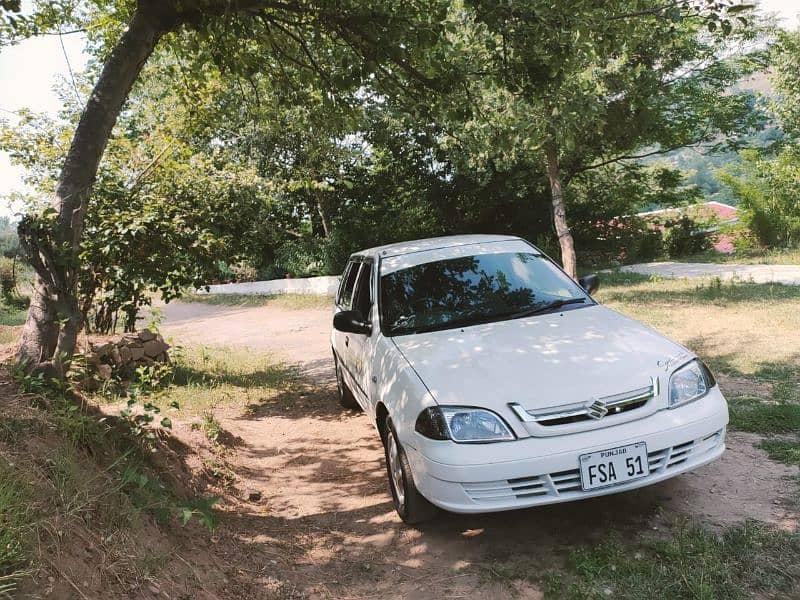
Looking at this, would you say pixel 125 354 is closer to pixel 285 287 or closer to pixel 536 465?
pixel 536 465

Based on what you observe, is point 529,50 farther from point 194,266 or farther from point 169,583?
point 169,583

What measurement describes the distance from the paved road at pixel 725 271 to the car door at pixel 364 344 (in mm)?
10304

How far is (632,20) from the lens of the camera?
273 inches

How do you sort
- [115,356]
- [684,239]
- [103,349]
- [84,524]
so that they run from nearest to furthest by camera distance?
[84,524], [103,349], [115,356], [684,239]

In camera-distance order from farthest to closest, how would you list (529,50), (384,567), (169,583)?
(529,50)
(384,567)
(169,583)

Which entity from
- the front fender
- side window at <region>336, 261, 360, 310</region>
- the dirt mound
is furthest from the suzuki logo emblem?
side window at <region>336, 261, 360, 310</region>

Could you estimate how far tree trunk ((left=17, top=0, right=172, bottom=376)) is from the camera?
210 inches

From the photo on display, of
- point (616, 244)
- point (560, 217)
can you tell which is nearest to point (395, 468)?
point (560, 217)

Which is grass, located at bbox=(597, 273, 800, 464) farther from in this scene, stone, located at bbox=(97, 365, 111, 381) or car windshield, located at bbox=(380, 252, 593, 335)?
stone, located at bbox=(97, 365, 111, 381)

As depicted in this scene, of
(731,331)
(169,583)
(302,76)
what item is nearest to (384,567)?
(169,583)

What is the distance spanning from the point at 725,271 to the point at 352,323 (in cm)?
1347

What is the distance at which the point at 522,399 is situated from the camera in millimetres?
3539

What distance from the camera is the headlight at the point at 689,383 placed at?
12.2 feet

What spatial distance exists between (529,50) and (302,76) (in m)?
2.86
